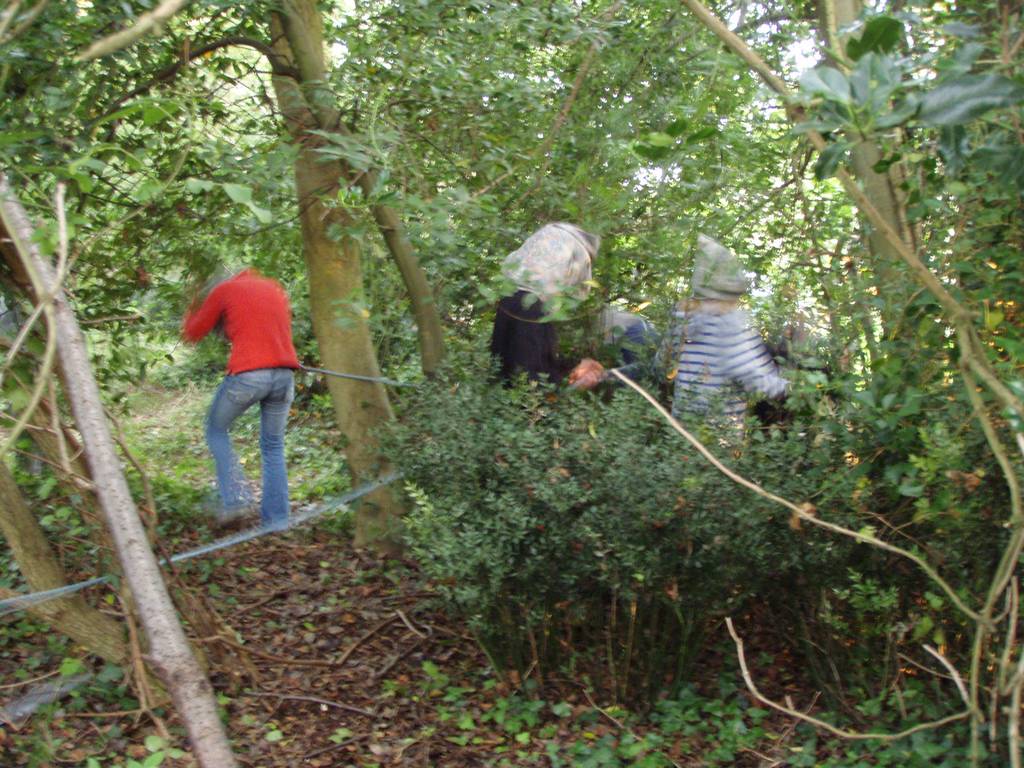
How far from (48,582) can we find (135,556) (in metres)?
2.78

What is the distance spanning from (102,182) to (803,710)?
421 centimetres

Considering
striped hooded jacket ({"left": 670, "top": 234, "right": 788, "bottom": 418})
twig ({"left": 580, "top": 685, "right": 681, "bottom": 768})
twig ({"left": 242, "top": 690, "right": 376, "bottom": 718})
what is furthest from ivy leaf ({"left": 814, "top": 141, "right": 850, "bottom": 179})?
twig ({"left": 242, "top": 690, "right": 376, "bottom": 718})

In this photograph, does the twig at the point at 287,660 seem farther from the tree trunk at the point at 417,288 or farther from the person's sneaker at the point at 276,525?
the tree trunk at the point at 417,288

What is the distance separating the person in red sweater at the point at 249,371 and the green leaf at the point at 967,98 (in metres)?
4.57

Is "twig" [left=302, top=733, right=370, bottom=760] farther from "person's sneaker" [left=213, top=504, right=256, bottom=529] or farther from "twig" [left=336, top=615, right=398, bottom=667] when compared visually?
"person's sneaker" [left=213, top=504, right=256, bottom=529]

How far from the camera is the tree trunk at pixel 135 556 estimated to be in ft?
7.36

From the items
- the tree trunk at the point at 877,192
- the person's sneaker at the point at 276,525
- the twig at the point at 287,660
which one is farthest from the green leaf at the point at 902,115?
the person's sneaker at the point at 276,525

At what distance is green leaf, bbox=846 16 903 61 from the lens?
252 cm

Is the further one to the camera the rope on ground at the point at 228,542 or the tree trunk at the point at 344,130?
the tree trunk at the point at 344,130

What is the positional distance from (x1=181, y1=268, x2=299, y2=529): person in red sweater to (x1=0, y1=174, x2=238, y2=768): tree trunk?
3.74 m

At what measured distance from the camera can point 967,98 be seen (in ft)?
7.71

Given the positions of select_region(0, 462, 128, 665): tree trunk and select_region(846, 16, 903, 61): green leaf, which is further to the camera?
select_region(0, 462, 128, 665): tree trunk

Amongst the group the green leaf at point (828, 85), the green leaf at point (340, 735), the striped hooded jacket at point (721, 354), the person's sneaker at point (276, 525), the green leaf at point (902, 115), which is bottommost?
the green leaf at point (340, 735)

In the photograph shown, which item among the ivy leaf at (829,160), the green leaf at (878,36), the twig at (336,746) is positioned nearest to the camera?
the green leaf at (878,36)
